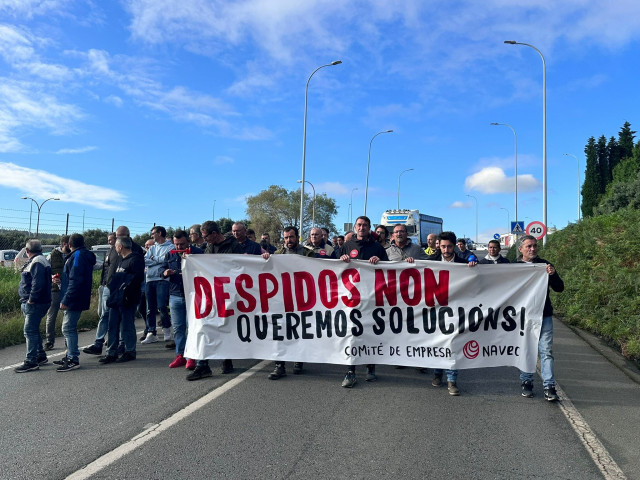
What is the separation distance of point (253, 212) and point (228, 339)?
68601mm

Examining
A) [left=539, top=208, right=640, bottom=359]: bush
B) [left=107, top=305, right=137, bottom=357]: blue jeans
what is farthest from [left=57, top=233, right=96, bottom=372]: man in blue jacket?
[left=539, top=208, right=640, bottom=359]: bush

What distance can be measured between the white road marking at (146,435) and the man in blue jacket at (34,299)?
2818mm

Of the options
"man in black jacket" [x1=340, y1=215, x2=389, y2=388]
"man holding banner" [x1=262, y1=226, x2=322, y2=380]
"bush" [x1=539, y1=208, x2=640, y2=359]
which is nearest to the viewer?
"man holding banner" [x1=262, y1=226, x2=322, y2=380]

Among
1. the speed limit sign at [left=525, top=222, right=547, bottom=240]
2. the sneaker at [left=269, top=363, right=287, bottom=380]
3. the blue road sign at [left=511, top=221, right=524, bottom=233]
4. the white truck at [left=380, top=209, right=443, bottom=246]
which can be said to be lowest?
the sneaker at [left=269, top=363, right=287, bottom=380]

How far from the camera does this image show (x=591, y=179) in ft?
231

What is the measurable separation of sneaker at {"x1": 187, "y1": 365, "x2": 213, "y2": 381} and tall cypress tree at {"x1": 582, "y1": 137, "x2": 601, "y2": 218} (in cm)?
7310

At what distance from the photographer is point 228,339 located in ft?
21.3

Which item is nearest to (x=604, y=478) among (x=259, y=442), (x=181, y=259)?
(x=259, y=442)

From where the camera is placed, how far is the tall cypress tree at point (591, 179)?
70.1 m

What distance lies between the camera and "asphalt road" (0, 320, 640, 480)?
3723 mm

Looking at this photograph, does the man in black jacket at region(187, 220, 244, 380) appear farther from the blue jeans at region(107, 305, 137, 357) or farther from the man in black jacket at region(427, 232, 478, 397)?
the man in black jacket at region(427, 232, 478, 397)

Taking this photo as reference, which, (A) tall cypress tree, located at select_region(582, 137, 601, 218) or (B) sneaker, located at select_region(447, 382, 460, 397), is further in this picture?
(A) tall cypress tree, located at select_region(582, 137, 601, 218)

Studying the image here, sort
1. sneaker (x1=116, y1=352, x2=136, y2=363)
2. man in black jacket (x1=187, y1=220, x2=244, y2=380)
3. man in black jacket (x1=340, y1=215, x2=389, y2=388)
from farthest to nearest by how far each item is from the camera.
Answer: sneaker (x1=116, y1=352, x2=136, y2=363)
man in black jacket (x1=187, y1=220, x2=244, y2=380)
man in black jacket (x1=340, y1=215, x2=389, y2=388)

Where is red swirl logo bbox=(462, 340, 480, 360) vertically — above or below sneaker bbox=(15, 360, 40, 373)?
above
